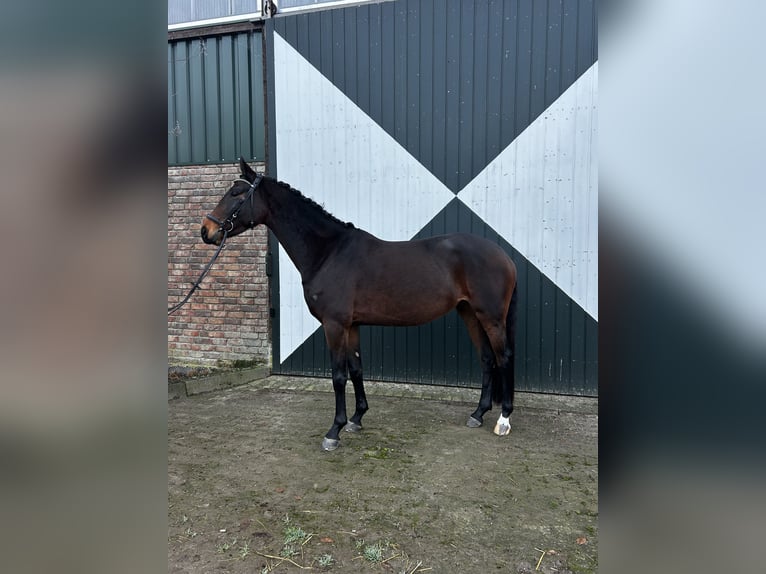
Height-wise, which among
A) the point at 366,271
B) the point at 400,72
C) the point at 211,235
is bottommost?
the point at 366,271

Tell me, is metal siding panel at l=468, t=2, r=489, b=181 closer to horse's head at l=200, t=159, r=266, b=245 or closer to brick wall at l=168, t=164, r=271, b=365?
horse's head at l=200, t=159, r=266, b=245

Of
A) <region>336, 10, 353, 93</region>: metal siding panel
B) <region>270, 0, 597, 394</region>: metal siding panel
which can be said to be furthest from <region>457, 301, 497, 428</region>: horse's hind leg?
<region>336, 10, 353, 93</region>: metal siding panel

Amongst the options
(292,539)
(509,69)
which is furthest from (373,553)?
(509,69)

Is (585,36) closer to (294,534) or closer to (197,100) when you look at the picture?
(197,100)

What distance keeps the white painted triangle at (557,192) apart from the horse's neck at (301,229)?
1.74 m

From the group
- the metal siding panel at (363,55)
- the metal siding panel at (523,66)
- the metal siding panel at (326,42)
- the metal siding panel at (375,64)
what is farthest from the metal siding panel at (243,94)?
the metal siding panel at (523,66)

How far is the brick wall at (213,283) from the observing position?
507 cm

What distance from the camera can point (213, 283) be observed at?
5.18m

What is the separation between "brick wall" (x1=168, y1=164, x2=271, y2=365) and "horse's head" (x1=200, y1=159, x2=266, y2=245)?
5.16 feet

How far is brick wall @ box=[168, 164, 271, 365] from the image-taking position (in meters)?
5.07

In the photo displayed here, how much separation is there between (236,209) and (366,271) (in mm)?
1045

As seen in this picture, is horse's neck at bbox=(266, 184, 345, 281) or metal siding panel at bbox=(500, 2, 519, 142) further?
metal siding panel at bbox=(500, 2, 519, 142)
